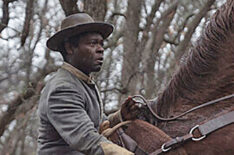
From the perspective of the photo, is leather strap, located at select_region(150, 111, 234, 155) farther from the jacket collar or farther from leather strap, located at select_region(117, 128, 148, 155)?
the jacket collar

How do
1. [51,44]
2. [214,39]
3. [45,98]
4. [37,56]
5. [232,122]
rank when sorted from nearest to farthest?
[232,122], [214,39], [45,98], [51,44], [37,56]

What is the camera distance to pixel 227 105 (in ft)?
7.09

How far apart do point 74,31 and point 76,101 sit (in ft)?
1.72

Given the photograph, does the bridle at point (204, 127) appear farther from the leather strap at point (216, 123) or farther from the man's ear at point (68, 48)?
the man's ear at point (68, 48)

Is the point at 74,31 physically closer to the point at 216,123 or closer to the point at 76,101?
the point at 76,101

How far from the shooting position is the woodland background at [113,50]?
791 centimetres

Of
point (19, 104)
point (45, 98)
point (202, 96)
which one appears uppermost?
point (45, 98)

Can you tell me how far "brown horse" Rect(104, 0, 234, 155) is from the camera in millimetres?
2154

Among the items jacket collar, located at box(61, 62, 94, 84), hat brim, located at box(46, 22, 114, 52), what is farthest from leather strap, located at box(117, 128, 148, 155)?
hat brim, located at box(46, 22, 114, 52)

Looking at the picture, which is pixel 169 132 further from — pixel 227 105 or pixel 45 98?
pixel 45 98

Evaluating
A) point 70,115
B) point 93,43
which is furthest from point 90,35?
point 70,115

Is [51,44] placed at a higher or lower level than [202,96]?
higher

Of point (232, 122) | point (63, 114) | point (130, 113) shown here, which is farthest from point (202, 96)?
point (63, 114)

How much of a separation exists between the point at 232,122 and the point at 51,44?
1.36 metres
